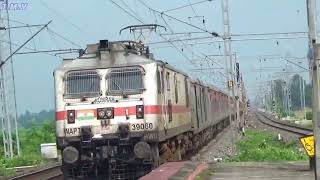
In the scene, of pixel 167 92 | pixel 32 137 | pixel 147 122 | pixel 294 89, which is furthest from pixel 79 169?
pixel 294 89

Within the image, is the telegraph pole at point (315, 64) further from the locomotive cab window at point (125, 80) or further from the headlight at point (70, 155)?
the headlight at point (70, 155)

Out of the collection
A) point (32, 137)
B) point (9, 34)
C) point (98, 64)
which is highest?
point (9, 34)

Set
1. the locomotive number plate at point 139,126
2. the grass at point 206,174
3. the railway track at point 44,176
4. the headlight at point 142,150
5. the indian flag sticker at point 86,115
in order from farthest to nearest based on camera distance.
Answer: the railway track at point 44,176
the indian flag sticker at point 86,115
the locomotive number plate at point 139,126
the headlight at point 142,150
the grass at point 206,174

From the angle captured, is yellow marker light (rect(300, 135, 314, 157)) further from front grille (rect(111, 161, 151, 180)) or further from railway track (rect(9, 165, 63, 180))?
railway track (rect(9, 165, 63, 180))

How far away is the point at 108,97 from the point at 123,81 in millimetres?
588

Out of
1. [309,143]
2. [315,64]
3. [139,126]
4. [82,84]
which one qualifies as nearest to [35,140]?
[82,84]

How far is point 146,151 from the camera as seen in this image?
642 inches

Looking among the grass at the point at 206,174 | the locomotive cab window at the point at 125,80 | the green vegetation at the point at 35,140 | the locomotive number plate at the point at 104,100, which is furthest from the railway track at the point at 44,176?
the green vegetation at the point at 35,140

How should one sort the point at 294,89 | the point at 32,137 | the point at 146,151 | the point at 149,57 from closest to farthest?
the point at 146,151
the point at 149,57
the point at 32,137
the point at 294,89

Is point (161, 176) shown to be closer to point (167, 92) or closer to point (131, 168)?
point (131, 168)

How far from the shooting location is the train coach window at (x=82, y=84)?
16.9 m

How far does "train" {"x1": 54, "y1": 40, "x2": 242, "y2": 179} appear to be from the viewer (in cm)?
1644

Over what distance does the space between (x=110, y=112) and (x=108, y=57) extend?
66.1 inches

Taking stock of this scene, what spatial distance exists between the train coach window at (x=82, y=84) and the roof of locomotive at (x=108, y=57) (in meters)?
0.18
